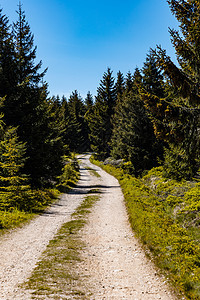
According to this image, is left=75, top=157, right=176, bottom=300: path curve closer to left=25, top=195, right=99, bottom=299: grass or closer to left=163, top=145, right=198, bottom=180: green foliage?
left=25, top=195, right=99, bottom=299: grass

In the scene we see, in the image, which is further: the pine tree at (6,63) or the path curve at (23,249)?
the pine tree at (6,63)

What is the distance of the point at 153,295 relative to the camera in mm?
4828

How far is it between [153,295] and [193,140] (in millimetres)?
8709

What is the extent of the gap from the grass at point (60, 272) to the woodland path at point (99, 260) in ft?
0.68

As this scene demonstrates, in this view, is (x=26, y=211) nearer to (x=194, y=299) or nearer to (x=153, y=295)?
(x=153, y=295)

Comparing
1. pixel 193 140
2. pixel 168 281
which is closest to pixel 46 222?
pixel 168 281

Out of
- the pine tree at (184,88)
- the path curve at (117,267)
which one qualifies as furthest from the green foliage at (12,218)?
the pine tree at (184,88)

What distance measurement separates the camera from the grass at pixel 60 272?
15.4 feet

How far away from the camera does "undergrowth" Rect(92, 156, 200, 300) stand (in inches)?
213

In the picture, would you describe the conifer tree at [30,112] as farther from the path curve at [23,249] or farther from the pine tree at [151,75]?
the pine tree at [151,75]

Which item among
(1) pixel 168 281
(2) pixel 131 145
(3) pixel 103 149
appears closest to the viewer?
(1) pixel 168 281

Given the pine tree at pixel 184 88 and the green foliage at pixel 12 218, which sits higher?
the pine tree at pixel 184 88

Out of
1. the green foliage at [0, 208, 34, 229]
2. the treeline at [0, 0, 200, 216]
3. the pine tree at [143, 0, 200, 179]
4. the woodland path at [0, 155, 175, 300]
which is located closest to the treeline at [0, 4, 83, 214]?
the treeline at [0, 0, 200, 216]

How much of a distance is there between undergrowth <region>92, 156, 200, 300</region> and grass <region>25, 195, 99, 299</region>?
2.52 meters
